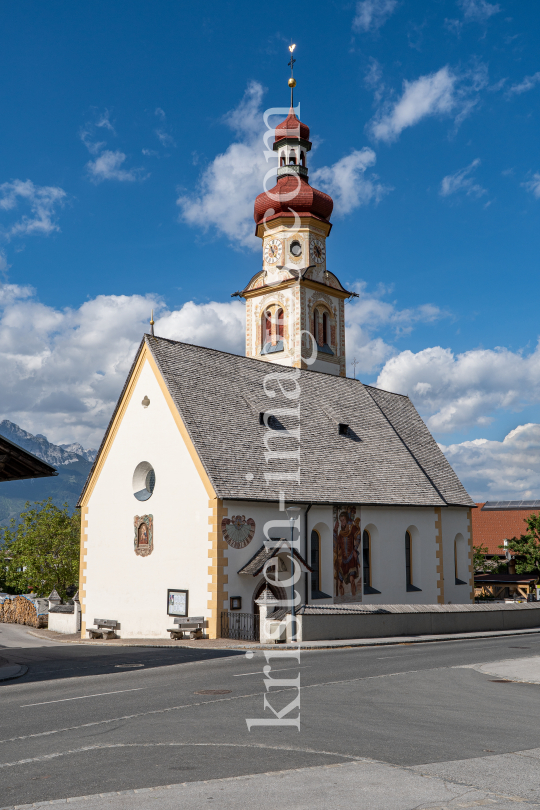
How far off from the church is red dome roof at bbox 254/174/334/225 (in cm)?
1540

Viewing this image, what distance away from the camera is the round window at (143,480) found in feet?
103

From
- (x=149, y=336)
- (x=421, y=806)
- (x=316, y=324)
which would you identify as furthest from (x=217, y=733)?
(x=316, y=324)

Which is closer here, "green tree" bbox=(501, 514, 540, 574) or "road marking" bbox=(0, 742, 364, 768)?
"road marking" bbox=(0, 742, 364, 768)

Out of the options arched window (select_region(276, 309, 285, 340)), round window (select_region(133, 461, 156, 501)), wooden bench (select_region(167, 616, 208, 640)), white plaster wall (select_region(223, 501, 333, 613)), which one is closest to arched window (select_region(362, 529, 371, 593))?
white plaster wall (select_region(223, 501, 333, 613))

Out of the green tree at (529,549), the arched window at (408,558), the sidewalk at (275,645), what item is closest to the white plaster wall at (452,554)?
A: the arched window at (408,558)

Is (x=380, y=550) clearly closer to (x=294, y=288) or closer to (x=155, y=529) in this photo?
(x=155, y=529)

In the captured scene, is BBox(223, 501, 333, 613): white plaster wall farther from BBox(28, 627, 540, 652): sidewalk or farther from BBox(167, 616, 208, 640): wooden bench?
BBox(28, 627, 540, 652): sidewalk

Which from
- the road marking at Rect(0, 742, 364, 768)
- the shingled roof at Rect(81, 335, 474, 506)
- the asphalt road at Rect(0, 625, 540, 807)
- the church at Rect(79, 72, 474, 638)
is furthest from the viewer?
the shingled roof at Rect(81, 335, 474, 506)

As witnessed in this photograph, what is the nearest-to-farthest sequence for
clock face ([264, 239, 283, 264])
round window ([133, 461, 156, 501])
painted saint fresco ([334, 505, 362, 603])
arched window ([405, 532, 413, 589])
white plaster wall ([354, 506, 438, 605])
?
1. round window ([133, 461, 156, 501])
2. painted saint fresco ([334, 505, 362, 603])
3. white plaster wall ([354, 506, 438, 605])
4. arched window ([405, 532, 413, 589])
5. clock face ([264, 239, 283, 264])

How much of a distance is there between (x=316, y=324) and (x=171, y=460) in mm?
22941

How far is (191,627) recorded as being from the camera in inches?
1077

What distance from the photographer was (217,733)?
10.9m

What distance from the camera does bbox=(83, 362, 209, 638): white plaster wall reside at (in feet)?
93.9

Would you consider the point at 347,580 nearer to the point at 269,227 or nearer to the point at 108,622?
the point at 108,622
